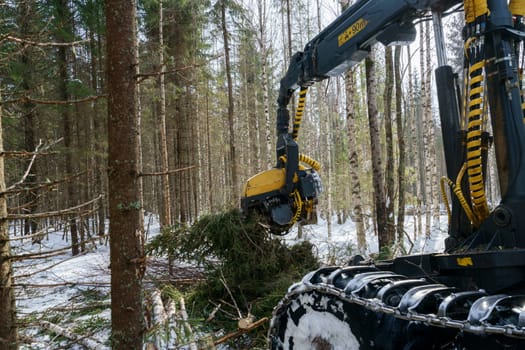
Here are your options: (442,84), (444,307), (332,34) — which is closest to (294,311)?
(444,307)

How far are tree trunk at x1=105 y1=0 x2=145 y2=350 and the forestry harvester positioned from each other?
3.83 feet

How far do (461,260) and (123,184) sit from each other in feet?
A: 7.95

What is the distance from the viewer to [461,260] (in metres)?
2.29

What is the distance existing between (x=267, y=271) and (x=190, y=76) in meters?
13.6

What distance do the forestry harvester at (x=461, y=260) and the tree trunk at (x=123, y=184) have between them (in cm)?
117

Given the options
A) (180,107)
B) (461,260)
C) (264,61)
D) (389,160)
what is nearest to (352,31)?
(461,260)

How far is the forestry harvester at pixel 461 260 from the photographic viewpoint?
174cm

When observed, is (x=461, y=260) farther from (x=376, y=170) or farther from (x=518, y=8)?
(x=376, y=170)

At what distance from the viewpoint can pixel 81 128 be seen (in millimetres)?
16219

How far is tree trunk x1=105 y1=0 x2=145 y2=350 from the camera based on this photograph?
117 inches

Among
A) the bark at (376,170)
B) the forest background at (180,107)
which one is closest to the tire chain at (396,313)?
the forest background at (180,107)

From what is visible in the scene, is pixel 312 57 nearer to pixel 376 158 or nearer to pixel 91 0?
pixel 376 158

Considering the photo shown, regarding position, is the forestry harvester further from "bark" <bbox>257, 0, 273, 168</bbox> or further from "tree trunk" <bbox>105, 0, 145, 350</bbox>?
"bark" <bbox>257, 0, 273, 168</bbox>

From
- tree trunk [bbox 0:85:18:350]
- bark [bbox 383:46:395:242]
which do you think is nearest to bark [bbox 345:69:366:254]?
bark [bbox 383:46:395:242]
